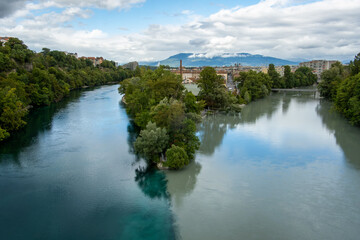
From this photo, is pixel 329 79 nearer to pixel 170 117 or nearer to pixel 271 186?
pixel 271 186

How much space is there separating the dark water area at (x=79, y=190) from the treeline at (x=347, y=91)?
57.3 feet

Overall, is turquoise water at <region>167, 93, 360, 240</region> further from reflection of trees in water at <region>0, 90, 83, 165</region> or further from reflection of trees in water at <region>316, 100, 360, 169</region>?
reflection of trees in water at <region>0, 90, 83, 165</region>

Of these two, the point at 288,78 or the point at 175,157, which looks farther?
the point at 288,78

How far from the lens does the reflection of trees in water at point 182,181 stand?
1116 cm

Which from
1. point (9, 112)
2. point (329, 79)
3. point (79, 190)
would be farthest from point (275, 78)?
point (79, 190)

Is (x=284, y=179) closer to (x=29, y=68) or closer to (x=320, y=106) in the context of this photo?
(x=320, y=106)

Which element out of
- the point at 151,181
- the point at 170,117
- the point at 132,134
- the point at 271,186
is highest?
the point at 170,117

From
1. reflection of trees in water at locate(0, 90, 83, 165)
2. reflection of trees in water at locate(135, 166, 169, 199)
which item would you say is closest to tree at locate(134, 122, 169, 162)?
reflection of trees in water at locate(135, 166, 169, 199)

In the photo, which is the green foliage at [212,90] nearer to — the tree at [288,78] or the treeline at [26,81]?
the treeline at [26,81]

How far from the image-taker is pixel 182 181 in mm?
12211

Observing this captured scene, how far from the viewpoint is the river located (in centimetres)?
896

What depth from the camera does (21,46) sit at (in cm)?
3906

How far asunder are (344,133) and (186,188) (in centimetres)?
1564

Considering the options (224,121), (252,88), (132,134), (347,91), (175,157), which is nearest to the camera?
(175,157)
